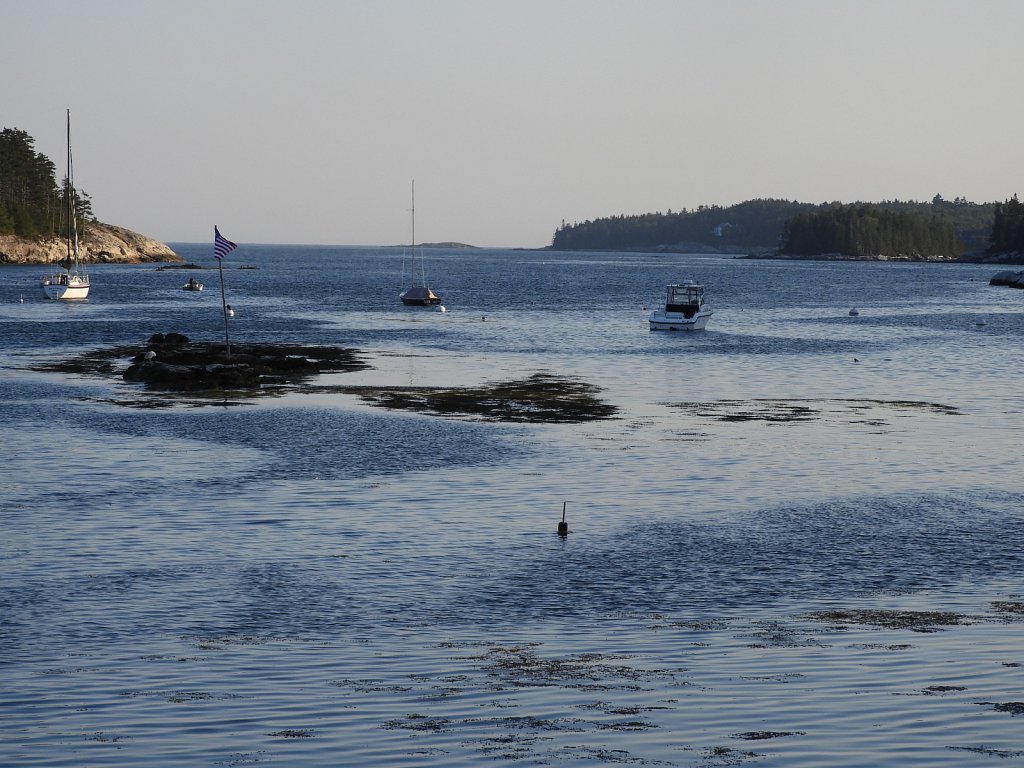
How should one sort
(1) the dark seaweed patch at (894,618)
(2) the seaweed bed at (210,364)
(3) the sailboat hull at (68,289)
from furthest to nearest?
(3) the sailboat hull at (68,289)
(2) the seaweed bed at (210,364)
(1) the dark seaweed patch at (894,618)

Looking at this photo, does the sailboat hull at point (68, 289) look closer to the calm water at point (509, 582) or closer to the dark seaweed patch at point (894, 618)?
the calm water at point (509, 582)

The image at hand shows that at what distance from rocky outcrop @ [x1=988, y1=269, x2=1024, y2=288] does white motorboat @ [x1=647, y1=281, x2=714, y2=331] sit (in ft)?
357

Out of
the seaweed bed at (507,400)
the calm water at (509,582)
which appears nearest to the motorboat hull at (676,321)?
the seaweed bed at (507,400)

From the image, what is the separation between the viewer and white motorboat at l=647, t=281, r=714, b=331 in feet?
290

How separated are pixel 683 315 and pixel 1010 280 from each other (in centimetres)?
11815

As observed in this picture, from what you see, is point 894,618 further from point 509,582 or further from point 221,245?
point 221,245

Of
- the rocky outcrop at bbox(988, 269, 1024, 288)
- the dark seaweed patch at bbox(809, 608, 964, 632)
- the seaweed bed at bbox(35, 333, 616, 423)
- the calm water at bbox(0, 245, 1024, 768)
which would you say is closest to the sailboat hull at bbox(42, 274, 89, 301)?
the seaweed bed at bbox(35, 333, 616, 423)

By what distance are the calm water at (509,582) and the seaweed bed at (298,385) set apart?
2.08 metres

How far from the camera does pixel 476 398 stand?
47.8 meters

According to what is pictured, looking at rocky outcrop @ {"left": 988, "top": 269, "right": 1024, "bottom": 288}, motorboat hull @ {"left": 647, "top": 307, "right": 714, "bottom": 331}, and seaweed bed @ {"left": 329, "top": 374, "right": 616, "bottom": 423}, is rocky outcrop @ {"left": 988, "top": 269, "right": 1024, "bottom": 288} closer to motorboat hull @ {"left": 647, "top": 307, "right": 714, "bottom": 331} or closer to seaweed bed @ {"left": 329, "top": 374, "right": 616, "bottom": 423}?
motorboat hull @ {"left": 647, "top": 307, "right": 714, "bottom": 331}

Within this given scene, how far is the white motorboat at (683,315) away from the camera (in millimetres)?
88412

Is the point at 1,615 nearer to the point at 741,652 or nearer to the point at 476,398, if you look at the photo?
the point at 741,652

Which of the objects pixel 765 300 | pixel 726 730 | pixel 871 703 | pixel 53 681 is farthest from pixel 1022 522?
pixel 765 300

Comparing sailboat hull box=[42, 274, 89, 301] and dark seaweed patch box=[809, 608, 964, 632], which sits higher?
sailboat hull box=[42, 274, 89, 301]
